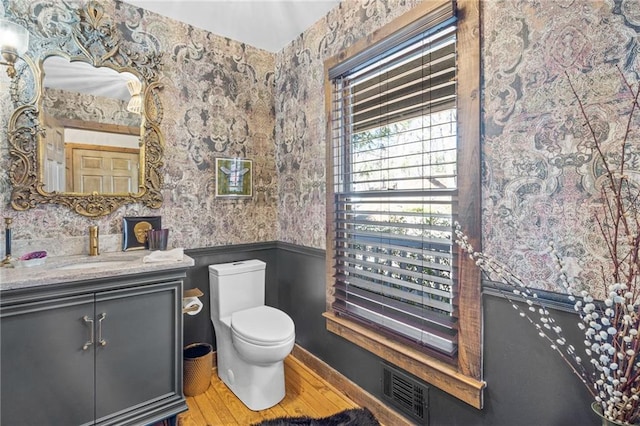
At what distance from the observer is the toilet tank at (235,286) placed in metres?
2.28

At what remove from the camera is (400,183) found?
5.82ft

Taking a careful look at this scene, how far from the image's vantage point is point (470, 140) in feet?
→ 4.62

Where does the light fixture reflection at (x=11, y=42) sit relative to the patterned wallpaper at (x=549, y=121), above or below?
above

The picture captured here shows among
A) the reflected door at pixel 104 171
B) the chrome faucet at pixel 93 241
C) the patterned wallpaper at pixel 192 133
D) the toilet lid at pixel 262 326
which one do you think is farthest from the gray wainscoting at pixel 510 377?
the reflected door at pixel 104 171

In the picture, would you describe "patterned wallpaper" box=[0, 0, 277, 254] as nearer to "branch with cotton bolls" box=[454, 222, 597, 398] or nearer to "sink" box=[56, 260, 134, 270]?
"sink" box=[56, 260, 134, 270]

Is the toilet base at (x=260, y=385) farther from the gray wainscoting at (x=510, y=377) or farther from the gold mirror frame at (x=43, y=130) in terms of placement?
the gold mirror frame at (x=43, y=130)

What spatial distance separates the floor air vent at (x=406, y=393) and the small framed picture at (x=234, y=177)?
1.67 metres

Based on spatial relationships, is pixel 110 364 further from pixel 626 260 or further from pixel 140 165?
pixel 626 260

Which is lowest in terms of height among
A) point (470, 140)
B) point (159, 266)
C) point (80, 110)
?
point (159, 266)

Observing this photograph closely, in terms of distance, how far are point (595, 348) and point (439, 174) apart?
89 centimetres

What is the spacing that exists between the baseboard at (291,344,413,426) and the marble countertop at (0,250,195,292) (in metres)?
1.23

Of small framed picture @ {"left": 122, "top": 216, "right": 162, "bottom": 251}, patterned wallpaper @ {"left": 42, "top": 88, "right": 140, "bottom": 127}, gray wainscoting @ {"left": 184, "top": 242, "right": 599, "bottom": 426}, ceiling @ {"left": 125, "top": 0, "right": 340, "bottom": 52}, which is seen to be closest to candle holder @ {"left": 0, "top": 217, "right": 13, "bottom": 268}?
small framed picture @ {"left": 122, "top": 216, "right": 162, "bottom": 251}

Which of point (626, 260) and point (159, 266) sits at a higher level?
point (626, 260)

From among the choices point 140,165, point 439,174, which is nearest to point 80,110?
point 140,165
